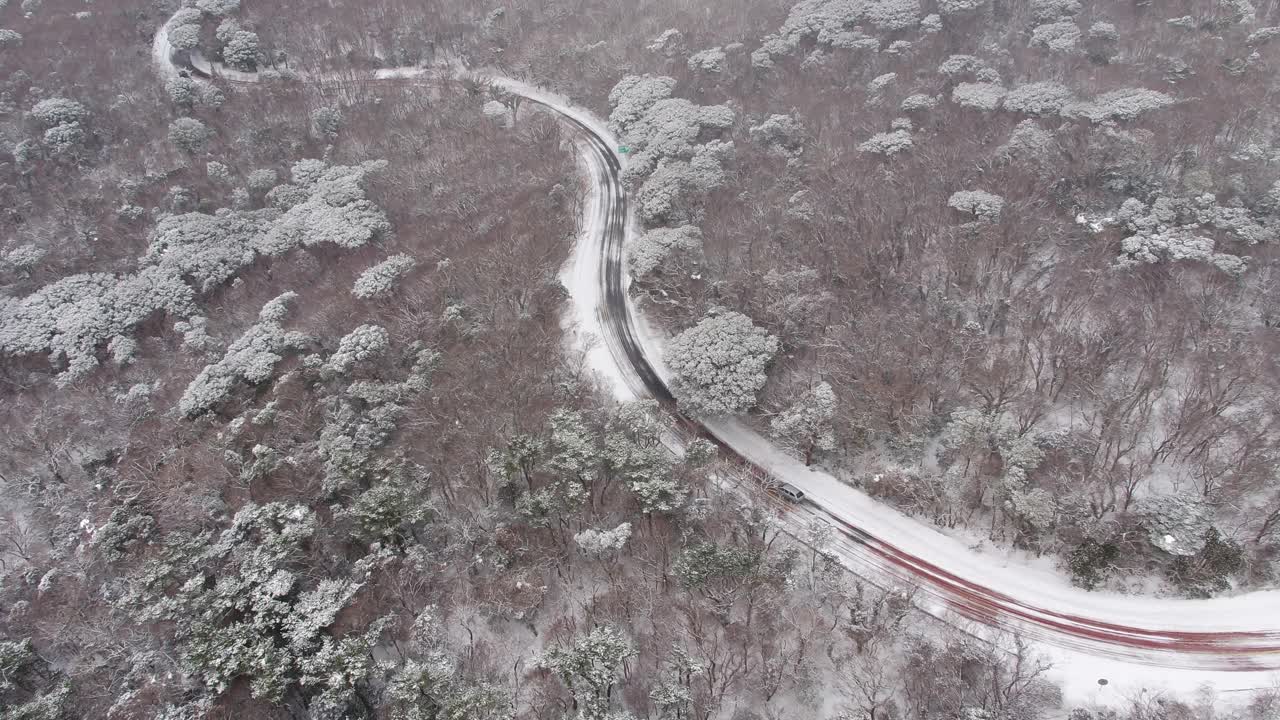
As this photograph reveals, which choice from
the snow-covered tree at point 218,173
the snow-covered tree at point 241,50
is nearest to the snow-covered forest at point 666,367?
the snow-covered tree at point 218,173

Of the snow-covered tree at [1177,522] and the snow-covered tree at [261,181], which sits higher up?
the snow-covered tree at [261,181]

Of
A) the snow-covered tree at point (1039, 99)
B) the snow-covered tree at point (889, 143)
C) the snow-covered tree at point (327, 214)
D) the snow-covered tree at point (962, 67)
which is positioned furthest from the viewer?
the snow-covered tree at point (962, 67)

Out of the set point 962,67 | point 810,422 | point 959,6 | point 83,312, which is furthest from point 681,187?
point 83,312

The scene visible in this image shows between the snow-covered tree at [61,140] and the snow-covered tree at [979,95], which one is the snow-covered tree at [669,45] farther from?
the snow-covered tree at [61,140]

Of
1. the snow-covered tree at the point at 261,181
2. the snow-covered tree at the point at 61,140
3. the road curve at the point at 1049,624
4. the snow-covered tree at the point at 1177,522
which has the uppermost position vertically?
the snow-covered tree at the point at 61,140

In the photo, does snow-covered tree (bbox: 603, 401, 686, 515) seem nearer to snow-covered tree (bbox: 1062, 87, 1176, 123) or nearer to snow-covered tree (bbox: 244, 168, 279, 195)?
snow-covered tree (bbox: 1062, 87, 1176, 123)

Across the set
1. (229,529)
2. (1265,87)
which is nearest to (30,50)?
(229,529)

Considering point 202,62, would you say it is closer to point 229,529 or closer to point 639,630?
point 229,529

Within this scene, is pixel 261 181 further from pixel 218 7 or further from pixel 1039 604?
pixel 1039 604
